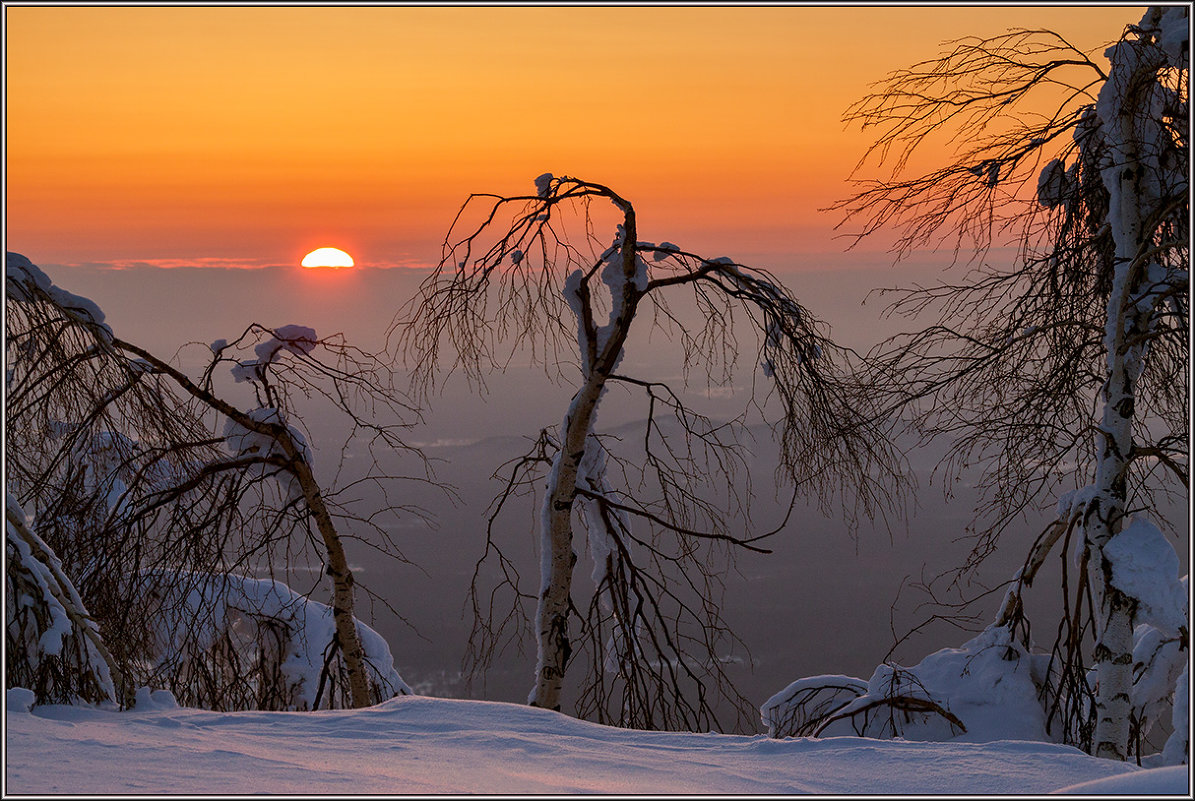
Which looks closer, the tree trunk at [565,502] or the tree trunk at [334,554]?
the tree trunk at [565,502]

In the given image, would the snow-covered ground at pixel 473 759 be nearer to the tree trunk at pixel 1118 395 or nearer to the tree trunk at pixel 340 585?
the tree trunk at pixel 1118 395

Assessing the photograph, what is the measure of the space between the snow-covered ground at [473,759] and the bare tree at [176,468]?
111 cm

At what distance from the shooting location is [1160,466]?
771cm

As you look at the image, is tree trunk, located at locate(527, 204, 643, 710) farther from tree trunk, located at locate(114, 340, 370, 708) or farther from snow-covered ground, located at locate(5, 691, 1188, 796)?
tree trunk, located at locate(114, 340, 370, 708)

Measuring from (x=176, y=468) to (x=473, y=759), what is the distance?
4675 mm

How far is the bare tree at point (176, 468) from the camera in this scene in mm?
5930

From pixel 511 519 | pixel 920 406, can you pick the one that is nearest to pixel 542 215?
pixel 920 406

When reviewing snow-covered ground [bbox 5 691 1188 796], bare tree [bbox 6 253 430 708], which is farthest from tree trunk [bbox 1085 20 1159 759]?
bare tree [bbox 6 253 430 708]

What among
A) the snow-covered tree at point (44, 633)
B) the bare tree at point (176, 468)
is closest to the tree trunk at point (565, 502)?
the bare tree at point (176, 468)

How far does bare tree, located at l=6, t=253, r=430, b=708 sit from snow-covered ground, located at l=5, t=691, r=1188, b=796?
1106mm

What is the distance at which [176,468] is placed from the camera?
7.81 meters

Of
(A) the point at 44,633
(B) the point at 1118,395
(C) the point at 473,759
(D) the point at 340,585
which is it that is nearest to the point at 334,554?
(D) the point at 340,585

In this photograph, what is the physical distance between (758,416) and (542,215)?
2.08m

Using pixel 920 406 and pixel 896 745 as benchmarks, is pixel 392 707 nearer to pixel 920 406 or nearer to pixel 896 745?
pixel 896 745
